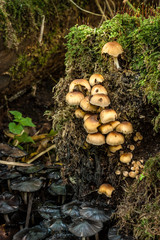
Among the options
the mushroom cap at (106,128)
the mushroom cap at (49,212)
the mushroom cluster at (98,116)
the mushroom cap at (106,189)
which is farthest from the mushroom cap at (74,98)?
the mushroom cap at (49,212)

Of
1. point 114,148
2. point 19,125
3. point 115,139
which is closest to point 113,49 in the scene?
point 115,139

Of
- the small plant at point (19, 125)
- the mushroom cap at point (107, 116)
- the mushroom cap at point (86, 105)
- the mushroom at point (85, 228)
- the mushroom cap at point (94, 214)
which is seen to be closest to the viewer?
the mushroom at point (85, 228)

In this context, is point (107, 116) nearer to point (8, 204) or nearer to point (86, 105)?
point (86, 105)

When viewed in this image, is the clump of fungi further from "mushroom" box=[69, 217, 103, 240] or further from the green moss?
"mushroom" box=[69, 217, 103, 240]

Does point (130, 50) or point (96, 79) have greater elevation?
point (130, 50)

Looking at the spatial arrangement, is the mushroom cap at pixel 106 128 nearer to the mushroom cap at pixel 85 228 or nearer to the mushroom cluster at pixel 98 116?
the mushroom cluster at pixel 98 116

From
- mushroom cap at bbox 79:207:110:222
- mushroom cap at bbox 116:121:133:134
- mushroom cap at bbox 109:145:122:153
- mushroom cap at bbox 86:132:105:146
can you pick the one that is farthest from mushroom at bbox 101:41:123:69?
mushroom cap at bbox 79:207:110:222
